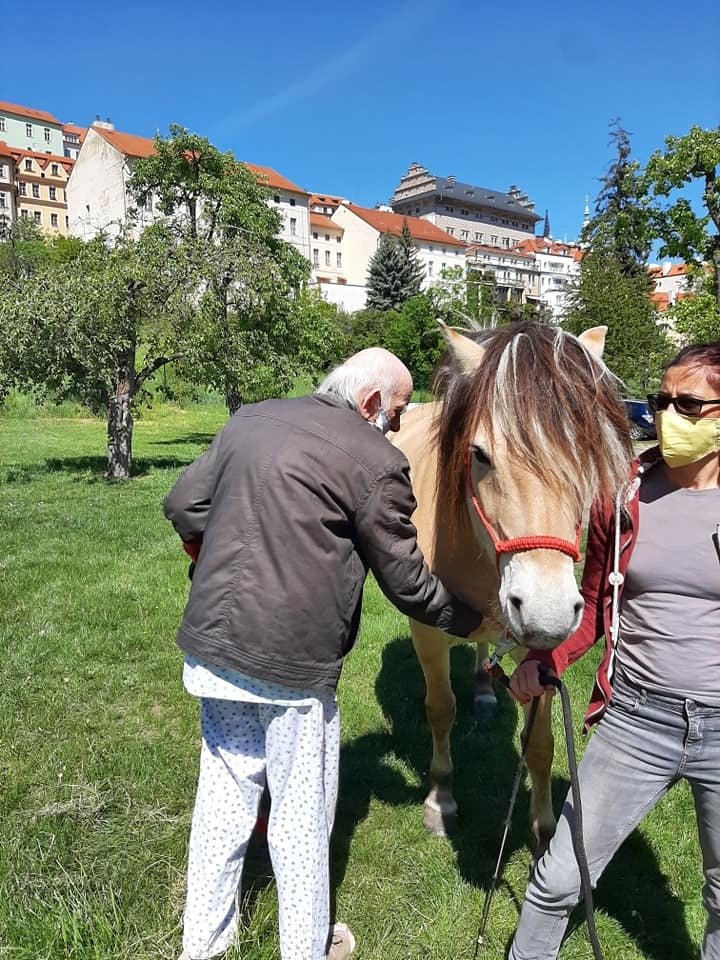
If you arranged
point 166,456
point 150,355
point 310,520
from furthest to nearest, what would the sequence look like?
point 166,456, point 150,355, point 310,520

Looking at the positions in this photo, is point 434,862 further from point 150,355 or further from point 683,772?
point 150,355

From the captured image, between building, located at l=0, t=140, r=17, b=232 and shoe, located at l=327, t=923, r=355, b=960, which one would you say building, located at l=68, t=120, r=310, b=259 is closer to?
building, located at l=0, t=140, r=17, b=232

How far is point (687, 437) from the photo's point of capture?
77.6 inches

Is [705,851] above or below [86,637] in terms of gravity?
above

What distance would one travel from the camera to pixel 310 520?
188 cm

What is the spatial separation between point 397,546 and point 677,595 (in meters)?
0.90

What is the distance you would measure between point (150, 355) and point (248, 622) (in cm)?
1295

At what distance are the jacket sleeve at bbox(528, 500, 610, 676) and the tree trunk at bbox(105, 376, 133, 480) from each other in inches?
512

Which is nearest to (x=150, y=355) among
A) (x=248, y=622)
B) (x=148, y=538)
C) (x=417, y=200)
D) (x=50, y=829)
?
(x=148, y=538)

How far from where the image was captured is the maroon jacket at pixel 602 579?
6.81 ft

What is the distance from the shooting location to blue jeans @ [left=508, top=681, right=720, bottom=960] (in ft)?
6.54

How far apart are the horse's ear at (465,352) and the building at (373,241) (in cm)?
7654

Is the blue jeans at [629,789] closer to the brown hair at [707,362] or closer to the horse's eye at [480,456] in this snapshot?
the horse's eye at [480,456]

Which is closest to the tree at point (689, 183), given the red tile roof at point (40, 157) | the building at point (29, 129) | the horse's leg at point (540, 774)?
the horse's leg at point (540, 774)
